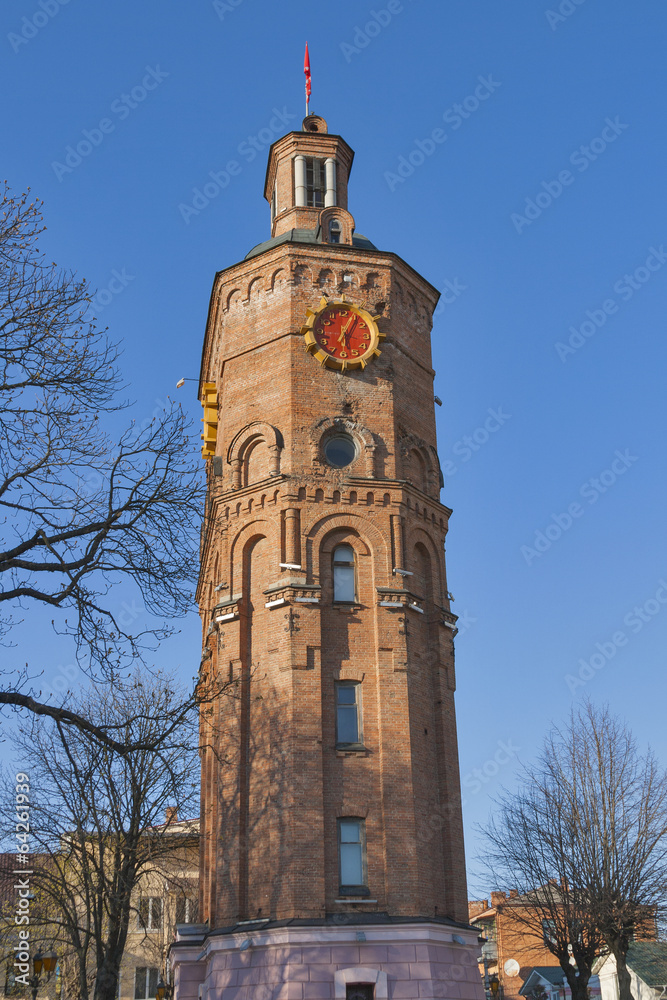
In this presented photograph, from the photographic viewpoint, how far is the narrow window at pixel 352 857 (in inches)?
909

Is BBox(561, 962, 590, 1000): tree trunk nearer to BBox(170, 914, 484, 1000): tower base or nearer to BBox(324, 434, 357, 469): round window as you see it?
BBox(170, 914, 484, 1000): tower base

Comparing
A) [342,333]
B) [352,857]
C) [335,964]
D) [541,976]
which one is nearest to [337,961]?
[335,964]

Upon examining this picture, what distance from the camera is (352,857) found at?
23406 millimetres

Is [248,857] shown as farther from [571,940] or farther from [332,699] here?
[571,940]

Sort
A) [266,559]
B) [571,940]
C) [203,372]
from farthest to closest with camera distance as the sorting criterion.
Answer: [203,372]
[571,940]
[266,559]

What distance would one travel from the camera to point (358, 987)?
21750 millimetres

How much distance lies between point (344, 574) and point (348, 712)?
3596mm

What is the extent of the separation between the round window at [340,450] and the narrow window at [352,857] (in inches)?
362

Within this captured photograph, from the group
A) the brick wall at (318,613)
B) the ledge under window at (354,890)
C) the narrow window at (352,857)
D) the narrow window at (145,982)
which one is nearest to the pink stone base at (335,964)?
the brick wall at (318,613)

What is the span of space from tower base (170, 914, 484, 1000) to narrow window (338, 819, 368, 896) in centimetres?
73

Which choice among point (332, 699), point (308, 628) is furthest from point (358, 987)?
point (308, 628)

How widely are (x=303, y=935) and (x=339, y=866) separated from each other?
1.81 metres

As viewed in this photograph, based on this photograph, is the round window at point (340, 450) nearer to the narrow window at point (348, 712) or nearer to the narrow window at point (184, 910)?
the narrow window at point (348, 712)

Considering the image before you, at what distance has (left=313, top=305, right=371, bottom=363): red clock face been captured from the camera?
28.3 metres
